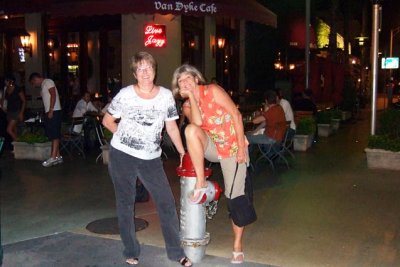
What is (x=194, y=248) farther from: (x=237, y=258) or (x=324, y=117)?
(x=324, y=117)

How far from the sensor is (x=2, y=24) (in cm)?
1734

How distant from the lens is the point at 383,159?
9.62 metres

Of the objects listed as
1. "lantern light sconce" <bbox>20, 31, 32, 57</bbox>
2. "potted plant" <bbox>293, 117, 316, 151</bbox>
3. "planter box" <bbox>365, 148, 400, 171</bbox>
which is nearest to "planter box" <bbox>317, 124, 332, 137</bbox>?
"potted plant" <bbox>293, 117, 316, 151</bbox>

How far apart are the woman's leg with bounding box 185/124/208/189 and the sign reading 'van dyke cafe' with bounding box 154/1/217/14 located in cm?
733

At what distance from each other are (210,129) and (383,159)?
18.4ft

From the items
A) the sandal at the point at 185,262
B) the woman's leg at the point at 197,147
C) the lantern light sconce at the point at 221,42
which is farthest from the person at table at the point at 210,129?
the lantern light sconce at the point at 221,42

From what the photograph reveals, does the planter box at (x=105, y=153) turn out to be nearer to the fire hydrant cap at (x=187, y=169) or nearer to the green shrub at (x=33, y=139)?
the green shrub at (x=33, y=139)

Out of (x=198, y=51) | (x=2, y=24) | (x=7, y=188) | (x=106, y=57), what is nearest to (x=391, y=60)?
(x=198, y=51)

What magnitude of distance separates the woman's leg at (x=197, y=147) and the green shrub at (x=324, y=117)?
10645 mm

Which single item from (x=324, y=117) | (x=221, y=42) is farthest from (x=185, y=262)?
(x=221, y=42)

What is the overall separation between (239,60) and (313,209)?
15.4 metres

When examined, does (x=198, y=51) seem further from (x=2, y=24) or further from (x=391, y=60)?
(x=391, y=60)

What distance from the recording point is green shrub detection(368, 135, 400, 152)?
31.1ft

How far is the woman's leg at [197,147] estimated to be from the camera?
183 inches
